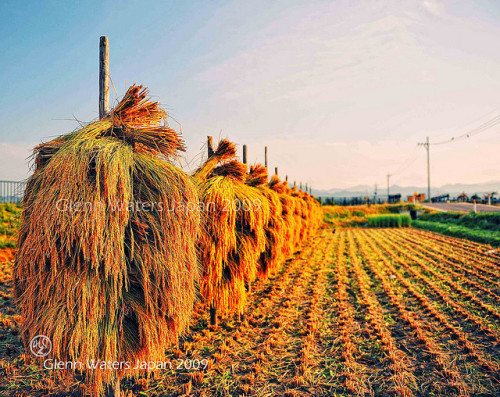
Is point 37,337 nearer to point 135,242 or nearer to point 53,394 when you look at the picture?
point 135,242

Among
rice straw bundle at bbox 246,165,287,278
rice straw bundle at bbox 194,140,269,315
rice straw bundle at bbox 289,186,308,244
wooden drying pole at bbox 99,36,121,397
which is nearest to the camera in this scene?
wooden drying pole at bbox 99,36,121,397

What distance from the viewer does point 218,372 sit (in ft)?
14.3

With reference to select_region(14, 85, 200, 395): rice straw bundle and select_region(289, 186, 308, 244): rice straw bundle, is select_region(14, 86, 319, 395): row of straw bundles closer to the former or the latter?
select_region(14, 85, 200, 395): rice straw bundle

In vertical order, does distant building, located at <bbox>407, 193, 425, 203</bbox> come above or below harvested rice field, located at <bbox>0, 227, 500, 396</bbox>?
above

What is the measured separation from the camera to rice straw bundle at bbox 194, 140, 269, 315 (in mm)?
5469

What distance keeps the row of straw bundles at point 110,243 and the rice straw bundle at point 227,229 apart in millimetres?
1846

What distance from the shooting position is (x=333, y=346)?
5.20 meters

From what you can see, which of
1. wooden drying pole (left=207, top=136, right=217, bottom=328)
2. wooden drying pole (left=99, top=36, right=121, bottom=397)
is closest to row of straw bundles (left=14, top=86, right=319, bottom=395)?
wooden drying pole (left=99, top=36, right=121, bottom=397)

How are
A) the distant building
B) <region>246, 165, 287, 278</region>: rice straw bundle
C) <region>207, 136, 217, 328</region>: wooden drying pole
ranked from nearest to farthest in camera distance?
<region>207, 136, 217, 328</region>: wooden drying pole < <region>246, 165, 287, 278</region>: rice straw bundle < the distant building

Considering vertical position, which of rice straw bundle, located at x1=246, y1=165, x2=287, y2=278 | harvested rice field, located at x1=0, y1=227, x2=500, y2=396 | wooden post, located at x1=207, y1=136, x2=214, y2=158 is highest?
wooden post, located at x1=207, y1=136, x2=214, y2=158

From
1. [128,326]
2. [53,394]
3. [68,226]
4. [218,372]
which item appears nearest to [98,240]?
[68,226]

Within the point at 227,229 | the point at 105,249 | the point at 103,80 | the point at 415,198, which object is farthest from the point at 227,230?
the point at 415,198

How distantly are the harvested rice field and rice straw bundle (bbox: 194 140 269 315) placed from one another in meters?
0.90

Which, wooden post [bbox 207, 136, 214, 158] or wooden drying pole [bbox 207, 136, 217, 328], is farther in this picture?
wooden post [bbox 207, 136, 214, 158]
